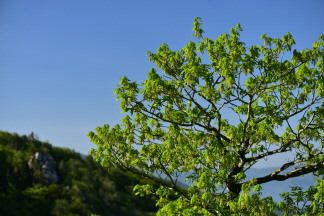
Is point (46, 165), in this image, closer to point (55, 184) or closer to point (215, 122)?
point (55, 184)

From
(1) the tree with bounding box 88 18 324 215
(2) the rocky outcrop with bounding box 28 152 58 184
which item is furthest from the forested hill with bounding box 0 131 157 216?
(1) the tree with bounding box 88 18 324 215

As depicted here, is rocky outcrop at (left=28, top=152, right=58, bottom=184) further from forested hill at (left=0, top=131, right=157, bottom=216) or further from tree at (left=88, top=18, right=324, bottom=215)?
tree at (left=88, top=18, right=324, bottom=215)

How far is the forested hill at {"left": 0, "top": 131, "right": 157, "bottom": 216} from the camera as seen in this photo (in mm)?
75562

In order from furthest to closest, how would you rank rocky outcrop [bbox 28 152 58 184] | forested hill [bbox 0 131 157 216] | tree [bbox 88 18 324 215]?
rocky outcrop [bbox 28 152 58 184] → forested hill [bbox 0 131 157 216] → tree [bbox 88 18 324 215]

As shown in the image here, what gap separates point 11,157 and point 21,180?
6.90 m

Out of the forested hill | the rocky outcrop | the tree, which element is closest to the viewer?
the tree

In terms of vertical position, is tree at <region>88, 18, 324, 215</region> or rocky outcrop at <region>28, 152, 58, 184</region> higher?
rocky outcrop at <region>28, 152, 58, 184</region>

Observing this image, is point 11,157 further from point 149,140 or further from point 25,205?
point 149,140

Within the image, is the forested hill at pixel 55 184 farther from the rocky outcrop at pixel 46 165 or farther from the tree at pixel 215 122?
the tree at pixel 215 122

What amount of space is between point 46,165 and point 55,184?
704cm

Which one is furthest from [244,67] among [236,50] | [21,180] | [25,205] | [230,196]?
[21,180]

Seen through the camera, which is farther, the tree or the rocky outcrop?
the rocky outcrop

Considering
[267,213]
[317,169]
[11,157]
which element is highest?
[11,157]

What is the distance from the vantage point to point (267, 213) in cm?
964
